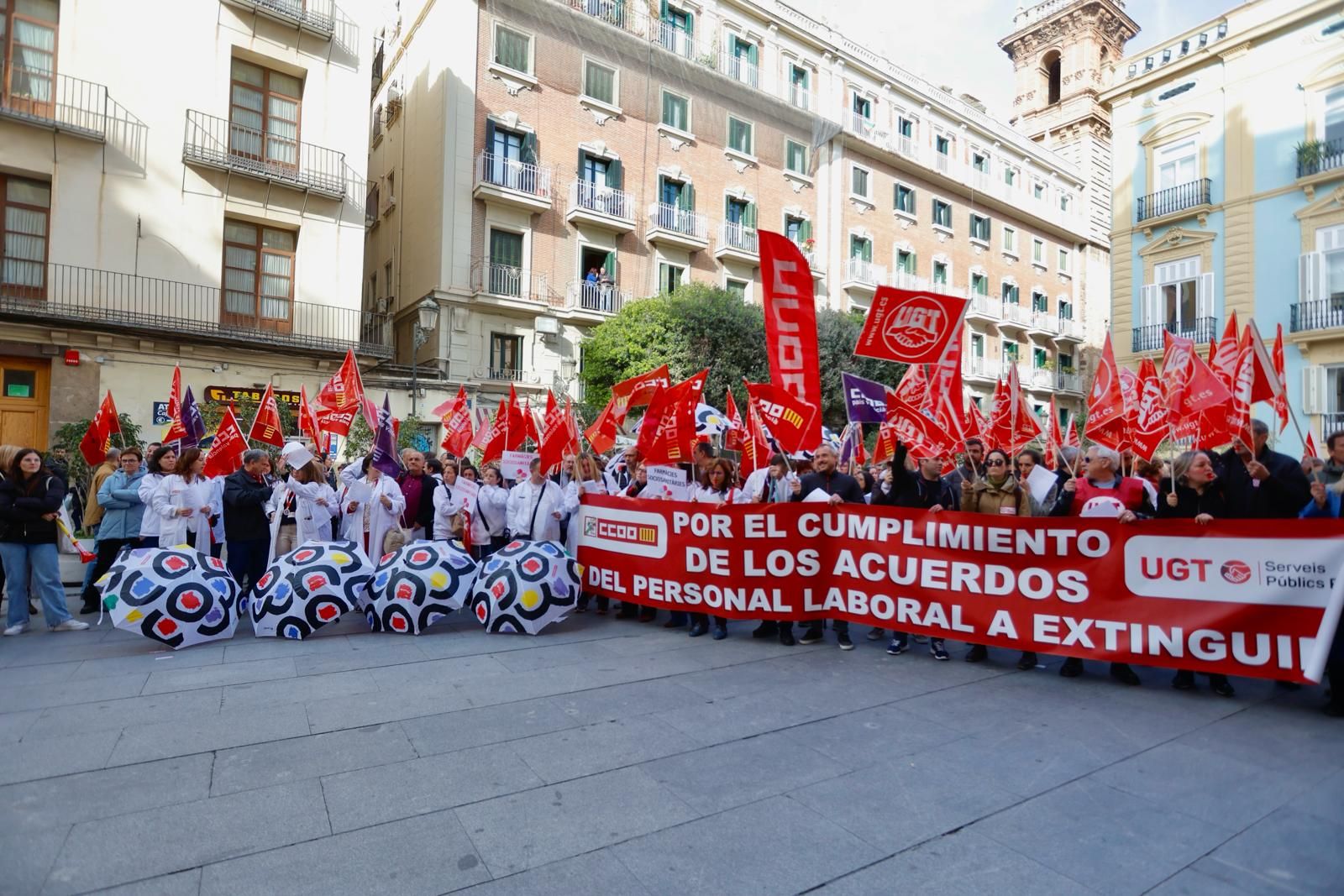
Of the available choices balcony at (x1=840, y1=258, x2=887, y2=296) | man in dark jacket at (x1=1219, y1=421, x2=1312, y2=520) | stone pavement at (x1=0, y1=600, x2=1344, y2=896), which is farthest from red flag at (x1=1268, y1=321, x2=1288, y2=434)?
balcony at (x1=840, y1=258, x2=887, y2=296)

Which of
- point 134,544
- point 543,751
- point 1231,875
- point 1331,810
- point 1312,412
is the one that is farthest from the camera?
point 1312,412

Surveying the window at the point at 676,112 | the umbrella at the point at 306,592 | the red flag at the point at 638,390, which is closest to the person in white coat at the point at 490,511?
the red flag at the point at 638,390

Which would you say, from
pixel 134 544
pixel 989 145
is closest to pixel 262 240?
pixel 134 544

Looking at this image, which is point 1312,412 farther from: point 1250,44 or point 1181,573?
point 1181,573

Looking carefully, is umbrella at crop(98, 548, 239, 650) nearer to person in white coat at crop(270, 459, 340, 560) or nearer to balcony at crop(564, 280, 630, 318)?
person in white coat at crop(270, 459, 340, 560)

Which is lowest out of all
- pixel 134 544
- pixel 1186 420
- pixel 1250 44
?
pixel 134 544

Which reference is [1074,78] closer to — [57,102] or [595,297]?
[595,297]

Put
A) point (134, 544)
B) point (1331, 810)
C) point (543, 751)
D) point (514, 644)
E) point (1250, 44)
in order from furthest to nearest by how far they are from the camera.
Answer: point (1250, 44)
point (134, 544)
point (514, 644)
point (543, 751)
point (1331, 810)

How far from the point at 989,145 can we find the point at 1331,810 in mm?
41866

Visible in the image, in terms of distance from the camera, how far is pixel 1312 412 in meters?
21.2

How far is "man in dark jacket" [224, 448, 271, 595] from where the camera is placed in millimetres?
7762

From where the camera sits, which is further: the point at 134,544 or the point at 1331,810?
the point at 134,544

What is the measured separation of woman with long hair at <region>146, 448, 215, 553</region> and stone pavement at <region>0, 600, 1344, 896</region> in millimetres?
1928

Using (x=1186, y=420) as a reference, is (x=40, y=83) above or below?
above
